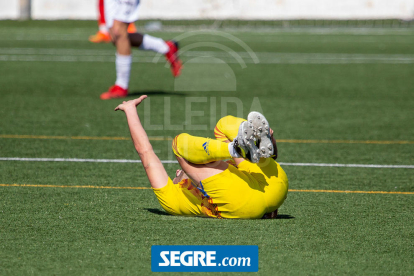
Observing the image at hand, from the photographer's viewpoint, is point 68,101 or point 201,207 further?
point 68,101

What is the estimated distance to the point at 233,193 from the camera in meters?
3.87

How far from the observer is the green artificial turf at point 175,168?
11.3 feet

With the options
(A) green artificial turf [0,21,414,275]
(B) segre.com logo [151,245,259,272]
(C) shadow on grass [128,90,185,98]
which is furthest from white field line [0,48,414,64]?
(B) segre.com logo [151,245,259,272]

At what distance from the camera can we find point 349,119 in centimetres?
818

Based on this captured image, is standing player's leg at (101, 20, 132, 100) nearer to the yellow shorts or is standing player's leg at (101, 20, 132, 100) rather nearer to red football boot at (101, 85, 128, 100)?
red football boot at (101, 85, 128, 100)

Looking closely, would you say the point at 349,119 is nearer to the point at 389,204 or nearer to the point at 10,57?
the point at 389,204

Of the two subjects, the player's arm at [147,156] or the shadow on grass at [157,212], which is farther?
the shadow on grass at [157,212]

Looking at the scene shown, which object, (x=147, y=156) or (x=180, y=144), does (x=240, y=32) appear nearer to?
(x=147, y=156)

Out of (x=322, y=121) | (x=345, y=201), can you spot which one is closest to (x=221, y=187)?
(x=345, y=201)

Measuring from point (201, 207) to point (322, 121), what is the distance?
4310mm

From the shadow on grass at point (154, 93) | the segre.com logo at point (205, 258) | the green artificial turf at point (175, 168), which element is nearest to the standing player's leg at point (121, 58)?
the green artificial turf at point (175, 168)

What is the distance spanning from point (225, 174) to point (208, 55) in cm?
1246

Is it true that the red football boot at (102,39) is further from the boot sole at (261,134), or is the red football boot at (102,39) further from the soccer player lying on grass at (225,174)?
the boot sole at (261,134)

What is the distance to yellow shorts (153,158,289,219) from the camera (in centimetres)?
387
